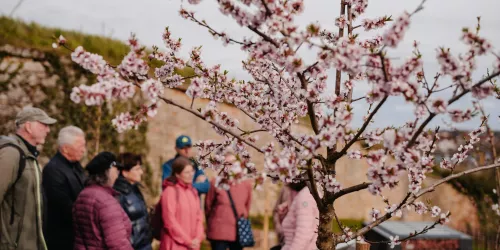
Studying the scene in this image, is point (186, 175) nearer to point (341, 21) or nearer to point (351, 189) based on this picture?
point (341, 21)

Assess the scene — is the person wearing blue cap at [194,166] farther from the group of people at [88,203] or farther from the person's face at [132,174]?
the person's face at [132,174]

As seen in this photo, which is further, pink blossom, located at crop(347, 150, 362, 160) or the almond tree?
pink blossom, located at crop(347, 150, 362, 160)

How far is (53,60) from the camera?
9.70m

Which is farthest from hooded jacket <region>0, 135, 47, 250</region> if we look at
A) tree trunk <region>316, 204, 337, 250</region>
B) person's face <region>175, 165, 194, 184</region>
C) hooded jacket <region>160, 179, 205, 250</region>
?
tree trunk <region>316, 204, 337, 250</region>

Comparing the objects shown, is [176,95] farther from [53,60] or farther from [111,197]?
[111,197]

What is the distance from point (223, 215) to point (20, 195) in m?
3.10

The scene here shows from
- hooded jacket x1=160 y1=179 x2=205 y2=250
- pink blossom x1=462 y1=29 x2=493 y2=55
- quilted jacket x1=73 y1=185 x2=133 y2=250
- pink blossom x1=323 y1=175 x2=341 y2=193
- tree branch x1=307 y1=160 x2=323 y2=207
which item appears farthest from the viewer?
hooded jacket x1=160 y1=179 x2=205 y2=250

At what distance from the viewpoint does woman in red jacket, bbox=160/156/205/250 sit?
19.4 ft

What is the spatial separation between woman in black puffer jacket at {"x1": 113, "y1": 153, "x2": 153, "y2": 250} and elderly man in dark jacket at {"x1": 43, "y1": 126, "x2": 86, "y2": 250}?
421mm

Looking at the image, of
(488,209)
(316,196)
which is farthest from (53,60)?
(488,209)

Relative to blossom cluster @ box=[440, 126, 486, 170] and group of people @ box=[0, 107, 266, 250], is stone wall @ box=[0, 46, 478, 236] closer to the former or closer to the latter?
group of people @ box=[0, 107, 266, 250]

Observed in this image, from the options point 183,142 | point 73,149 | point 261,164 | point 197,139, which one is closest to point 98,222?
point 73,149

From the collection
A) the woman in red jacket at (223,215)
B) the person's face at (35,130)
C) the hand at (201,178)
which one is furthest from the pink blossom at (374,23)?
the hand at (201,178)

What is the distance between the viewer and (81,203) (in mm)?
4715
